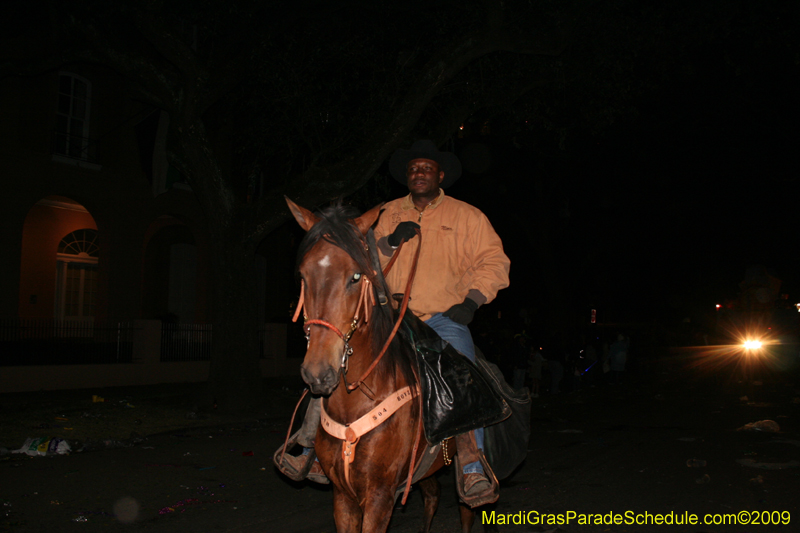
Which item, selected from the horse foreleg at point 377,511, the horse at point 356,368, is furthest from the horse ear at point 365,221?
the horse foreleg at point 377,511

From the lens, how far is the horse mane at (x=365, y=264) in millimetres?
3256

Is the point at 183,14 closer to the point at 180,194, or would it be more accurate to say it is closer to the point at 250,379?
the point at 250,379

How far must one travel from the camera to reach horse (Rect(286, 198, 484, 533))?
308 centimetres

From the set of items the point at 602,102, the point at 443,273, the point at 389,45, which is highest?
the point at 389,45

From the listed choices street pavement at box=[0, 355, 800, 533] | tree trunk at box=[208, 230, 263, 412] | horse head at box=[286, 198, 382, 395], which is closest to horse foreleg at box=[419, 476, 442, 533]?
street pavement at box=[0, 355, 800, 533]

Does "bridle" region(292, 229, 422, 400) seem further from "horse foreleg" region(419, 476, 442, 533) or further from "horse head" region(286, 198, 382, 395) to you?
"horse foreleg" region(419, 476, 442, 533)

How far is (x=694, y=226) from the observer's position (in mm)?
28391

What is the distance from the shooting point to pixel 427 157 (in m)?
4.52

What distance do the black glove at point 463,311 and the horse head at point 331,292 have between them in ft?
2.82

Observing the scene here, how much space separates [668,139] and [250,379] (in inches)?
721

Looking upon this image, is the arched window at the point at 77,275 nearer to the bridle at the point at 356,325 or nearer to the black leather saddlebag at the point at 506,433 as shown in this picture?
the black leather saddlebag at the point at 506,433

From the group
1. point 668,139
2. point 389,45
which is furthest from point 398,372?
point 668,139

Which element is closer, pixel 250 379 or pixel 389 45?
pixel 250 379

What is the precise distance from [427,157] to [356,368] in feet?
5.95
